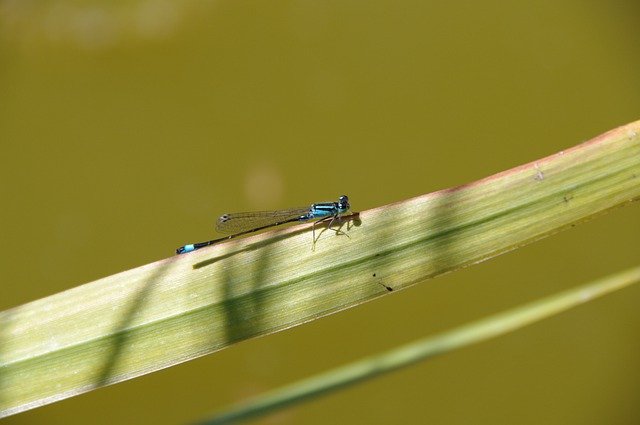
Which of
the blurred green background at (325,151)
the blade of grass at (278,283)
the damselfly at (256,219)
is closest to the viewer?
the blade of grass at (278,283)

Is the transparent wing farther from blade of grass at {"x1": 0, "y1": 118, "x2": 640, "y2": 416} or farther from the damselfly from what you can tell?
blade of grass at {"x1": 0, "y1": 118, "x2": 640, "y2": 416}

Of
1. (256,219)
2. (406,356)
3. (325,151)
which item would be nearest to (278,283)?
(406,356)

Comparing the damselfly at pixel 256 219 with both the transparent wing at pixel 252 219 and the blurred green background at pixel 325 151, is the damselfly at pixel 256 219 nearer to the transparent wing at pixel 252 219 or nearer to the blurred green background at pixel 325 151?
the transparent wing at pixel 252 219

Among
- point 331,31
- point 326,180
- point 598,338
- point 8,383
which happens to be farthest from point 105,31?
point 598,338

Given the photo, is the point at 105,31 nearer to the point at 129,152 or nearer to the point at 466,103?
the point at 129,152

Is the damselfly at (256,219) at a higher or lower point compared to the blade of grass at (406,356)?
higher

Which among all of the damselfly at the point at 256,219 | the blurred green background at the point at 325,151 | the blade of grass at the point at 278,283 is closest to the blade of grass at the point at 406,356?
the blade of grass at the point at 278,283

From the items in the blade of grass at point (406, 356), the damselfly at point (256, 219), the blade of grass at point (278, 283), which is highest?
the damselfly at point (256, 219)

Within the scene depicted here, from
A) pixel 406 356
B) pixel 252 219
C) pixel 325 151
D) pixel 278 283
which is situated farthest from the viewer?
pixel 325 151

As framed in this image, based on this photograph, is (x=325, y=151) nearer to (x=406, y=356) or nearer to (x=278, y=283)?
(x=278, y=283)
